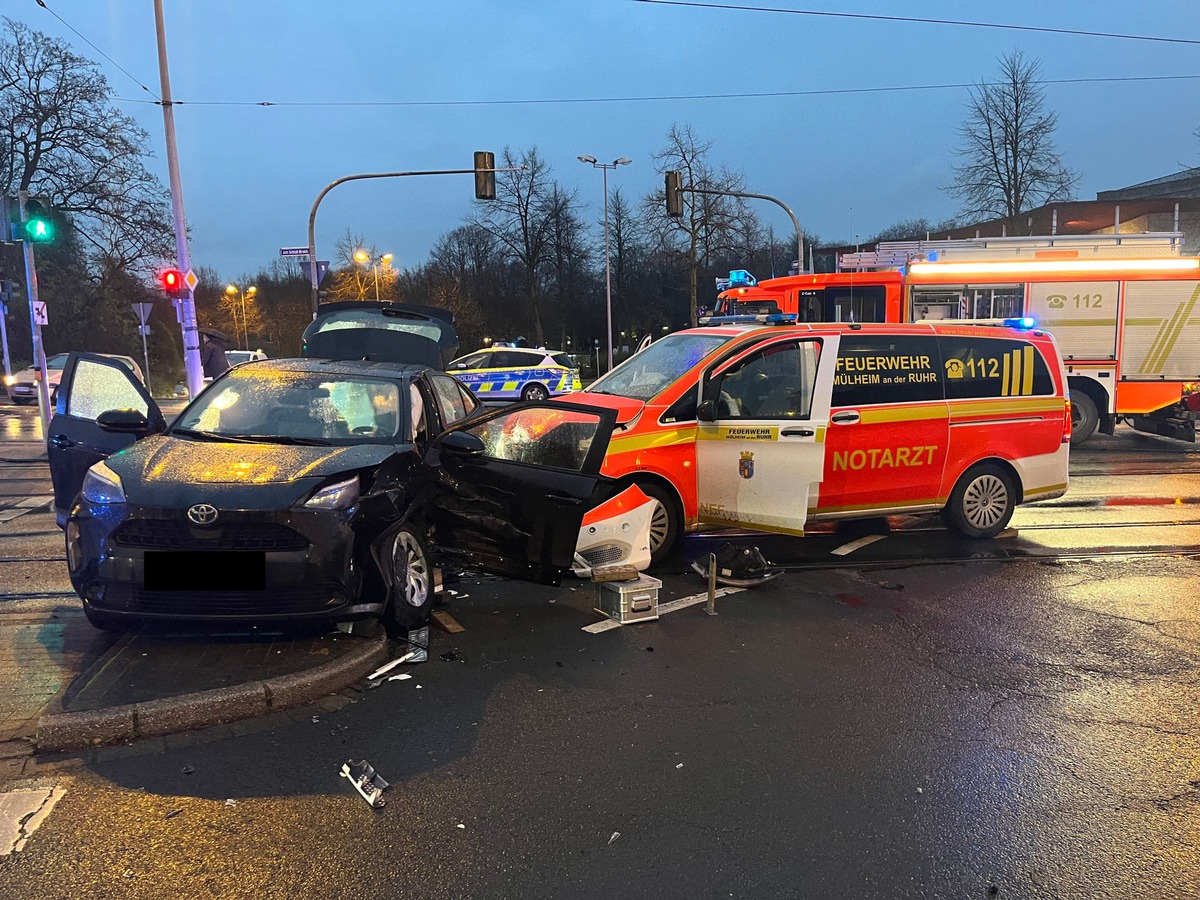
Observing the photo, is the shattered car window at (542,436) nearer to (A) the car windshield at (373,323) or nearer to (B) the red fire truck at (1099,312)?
(A) the car windshield at (373,323)

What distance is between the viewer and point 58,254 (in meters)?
42.8

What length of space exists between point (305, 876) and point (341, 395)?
3524mm

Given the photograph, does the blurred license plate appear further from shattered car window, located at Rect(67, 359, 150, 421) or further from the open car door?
shattered car window, located at Rect(67, 359, 150, 421)

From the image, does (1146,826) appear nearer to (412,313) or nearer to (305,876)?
(305,876)

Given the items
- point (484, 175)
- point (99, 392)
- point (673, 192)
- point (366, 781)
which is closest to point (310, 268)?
point (484, 175)

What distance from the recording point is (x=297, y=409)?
550 centimetres

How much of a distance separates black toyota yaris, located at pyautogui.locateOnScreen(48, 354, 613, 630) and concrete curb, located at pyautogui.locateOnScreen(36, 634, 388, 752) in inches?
13.0

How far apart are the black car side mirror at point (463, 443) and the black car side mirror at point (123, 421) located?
2.18 m

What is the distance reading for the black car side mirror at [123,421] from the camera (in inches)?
223

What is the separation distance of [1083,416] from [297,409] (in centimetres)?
1332

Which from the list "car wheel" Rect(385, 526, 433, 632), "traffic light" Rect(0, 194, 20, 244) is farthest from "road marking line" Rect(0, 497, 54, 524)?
"traffic light" Rect(0, 194, 20, 244)

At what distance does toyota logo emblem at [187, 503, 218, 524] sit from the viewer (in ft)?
13.6

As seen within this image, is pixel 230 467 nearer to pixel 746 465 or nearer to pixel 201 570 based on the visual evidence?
pixel 201 570

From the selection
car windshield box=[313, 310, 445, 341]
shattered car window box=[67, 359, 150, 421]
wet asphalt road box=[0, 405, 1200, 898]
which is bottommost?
wet asphalt road box=[0, 405, 1200, 898]
